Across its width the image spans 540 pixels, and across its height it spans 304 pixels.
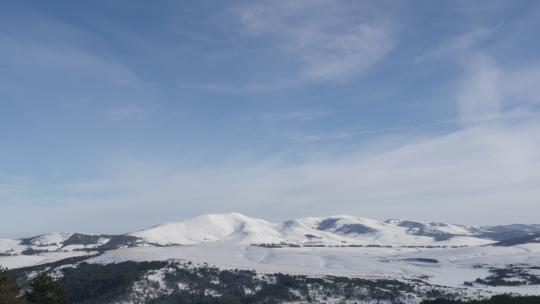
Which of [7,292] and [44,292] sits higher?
[7,292]

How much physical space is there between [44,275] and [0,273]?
9412 millimetres

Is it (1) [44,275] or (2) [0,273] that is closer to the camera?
(2) [0,273]

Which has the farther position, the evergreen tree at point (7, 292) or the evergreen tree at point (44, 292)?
the evergreen tree at point (44, 292)

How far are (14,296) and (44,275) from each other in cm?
837

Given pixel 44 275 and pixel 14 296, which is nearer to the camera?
pixel 14 296

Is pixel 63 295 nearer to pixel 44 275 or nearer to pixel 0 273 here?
pixel 44 275

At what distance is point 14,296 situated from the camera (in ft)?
292

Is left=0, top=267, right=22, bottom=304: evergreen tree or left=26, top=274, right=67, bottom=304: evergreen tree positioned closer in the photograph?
left=0, top=267, right=22, bottom=304: evergreen tree

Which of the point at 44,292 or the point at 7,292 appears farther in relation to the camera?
the point at 44,292

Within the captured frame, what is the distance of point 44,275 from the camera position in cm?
9712

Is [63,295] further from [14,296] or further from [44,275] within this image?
[14,296]

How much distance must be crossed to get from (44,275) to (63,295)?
19.3 ft

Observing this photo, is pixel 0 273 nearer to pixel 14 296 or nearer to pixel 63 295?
pixel 14 296

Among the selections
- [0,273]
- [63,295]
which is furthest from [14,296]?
[63,295]
